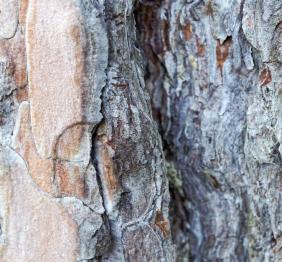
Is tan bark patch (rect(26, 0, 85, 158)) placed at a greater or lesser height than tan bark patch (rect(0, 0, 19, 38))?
lesser

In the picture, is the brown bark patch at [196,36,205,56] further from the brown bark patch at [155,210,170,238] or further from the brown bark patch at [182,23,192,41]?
the brown bark patch at [155,210,170,238]

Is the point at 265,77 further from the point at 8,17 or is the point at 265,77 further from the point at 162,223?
the point at 8,17

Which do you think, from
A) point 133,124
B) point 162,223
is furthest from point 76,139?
point 162,223

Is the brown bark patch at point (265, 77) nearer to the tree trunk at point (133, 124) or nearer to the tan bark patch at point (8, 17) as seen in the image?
the tree trunk at point (133, 124)

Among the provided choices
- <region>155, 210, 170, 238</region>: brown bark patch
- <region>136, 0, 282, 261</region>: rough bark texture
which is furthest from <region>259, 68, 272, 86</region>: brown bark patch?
<region>155, 210, 170, 238</region>: brown bark patch


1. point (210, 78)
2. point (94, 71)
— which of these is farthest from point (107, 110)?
point (210, 78)

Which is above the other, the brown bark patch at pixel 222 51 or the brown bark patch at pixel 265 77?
the brown bark patch at pixel 222 51

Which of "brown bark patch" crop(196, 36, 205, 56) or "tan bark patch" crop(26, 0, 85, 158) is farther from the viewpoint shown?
"brown bark patch" crop(196, 36, 205, 56)

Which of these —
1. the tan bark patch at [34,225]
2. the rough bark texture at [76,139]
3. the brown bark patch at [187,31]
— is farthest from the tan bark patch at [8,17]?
the brown bark patch at [187,31]
